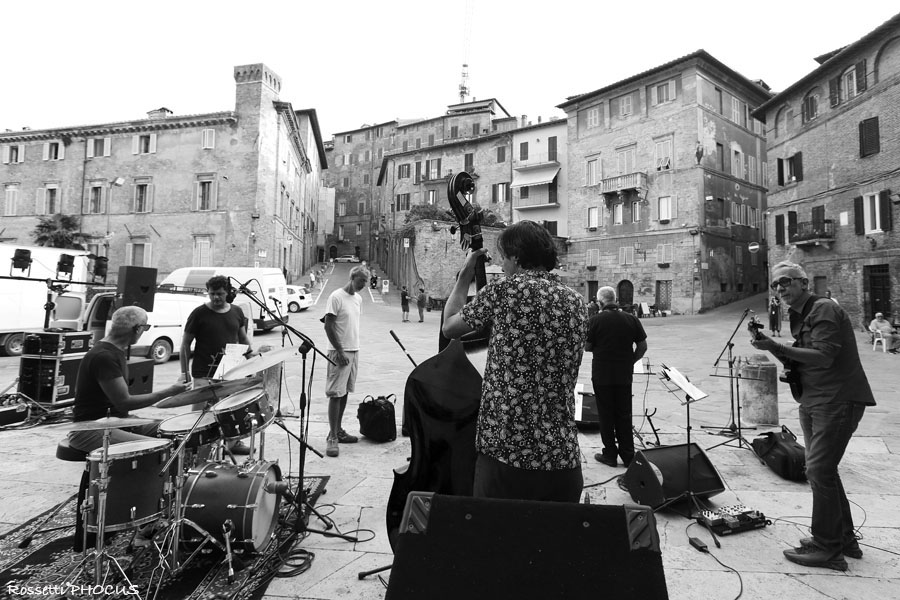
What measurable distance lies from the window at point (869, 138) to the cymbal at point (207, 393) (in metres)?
25.5

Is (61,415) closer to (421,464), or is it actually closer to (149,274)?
(149,274)

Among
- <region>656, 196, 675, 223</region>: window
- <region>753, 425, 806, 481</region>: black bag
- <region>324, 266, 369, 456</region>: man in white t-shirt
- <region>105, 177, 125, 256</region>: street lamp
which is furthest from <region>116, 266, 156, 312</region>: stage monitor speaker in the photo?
<region>105, 177, 125, 256</region>: street lamp

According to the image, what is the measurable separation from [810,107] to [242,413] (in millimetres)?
29162

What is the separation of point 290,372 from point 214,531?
814 cm

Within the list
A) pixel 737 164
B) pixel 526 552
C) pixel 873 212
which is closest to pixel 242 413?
pixel 526 552

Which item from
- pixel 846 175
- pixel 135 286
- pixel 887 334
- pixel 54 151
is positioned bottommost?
pixel 887 334

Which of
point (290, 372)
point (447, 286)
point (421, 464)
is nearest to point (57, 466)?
point (421, 464)

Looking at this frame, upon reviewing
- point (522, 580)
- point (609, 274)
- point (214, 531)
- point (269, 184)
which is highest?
point (269, 184)

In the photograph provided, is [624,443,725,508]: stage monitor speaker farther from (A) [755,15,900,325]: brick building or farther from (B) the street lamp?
(B) the street lamp

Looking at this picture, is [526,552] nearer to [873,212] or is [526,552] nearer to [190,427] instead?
[190,427]

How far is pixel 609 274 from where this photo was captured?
3183 cm

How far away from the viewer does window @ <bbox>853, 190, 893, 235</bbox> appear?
19.4m

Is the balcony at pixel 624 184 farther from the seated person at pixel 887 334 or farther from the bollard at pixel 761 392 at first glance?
the bollard at pixel 761 392

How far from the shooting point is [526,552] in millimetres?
1589
